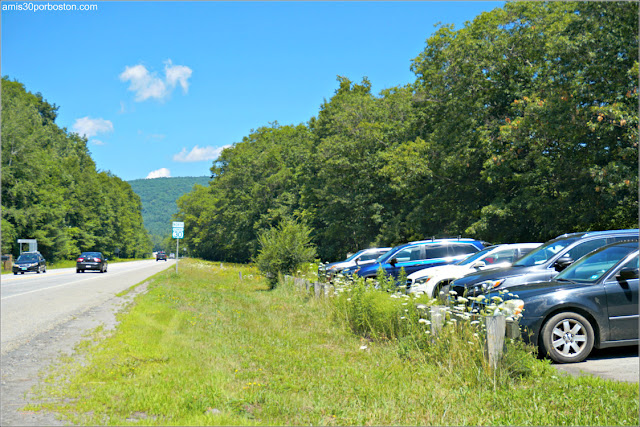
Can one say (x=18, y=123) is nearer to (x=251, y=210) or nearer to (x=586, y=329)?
(x=251, y=210)

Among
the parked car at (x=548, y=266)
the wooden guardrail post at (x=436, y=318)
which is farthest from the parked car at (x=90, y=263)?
the wooden guardrail post at (x=436, y=318)

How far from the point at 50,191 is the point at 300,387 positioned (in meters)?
75.1

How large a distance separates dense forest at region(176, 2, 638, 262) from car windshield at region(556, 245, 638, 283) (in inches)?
552

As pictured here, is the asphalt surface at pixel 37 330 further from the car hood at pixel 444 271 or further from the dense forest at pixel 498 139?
the dense forest at pixel 498 139

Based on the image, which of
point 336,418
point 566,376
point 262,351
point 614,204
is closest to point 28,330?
point 262,351

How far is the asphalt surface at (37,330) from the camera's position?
5.95 meters

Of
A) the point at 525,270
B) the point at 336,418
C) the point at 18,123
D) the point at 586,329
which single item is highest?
the point at 18,123

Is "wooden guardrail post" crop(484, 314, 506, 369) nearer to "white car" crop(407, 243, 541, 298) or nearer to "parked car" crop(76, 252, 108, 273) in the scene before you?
"white car" crop(407, 243, 541, 298)

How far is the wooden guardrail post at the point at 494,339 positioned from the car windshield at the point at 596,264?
98.3 inches

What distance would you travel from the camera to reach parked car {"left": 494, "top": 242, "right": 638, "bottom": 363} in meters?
7.45

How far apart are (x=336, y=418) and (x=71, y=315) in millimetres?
10868

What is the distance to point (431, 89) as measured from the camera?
1437 inches

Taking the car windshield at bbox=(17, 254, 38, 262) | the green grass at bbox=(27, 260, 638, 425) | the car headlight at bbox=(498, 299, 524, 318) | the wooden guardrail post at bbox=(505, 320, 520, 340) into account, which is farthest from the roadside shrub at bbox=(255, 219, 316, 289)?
the car windshield at bbox=(17, 254, 38, 262)

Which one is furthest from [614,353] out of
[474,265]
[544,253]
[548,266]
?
[474,265]
